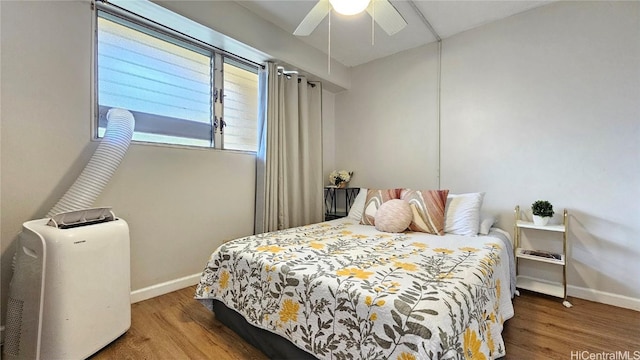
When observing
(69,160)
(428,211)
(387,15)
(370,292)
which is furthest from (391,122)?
(69,160)

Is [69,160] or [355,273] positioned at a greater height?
[69,160]

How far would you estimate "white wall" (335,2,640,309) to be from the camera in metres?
2.01

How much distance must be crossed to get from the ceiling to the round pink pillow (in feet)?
5.80

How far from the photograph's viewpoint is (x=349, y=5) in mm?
1551

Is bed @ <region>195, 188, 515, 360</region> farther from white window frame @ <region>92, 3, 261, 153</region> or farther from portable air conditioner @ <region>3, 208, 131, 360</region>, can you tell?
white window frame @ <region>92, 3, 261, 153</region>

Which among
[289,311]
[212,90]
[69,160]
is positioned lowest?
[289,311]

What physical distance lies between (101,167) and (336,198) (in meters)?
2.70

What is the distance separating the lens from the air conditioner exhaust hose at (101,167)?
1.59 m

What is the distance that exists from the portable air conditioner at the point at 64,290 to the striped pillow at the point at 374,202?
194cm

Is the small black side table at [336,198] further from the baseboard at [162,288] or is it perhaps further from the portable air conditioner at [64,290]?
the portable air conditioner at [64,290]

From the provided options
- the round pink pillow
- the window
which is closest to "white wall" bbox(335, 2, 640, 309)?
the round pink pillow

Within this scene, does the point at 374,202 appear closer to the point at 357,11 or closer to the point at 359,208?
the point at 359,208

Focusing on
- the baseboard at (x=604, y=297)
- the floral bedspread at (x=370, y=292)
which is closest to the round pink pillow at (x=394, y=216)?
the floral bedspread at (x=370, y=292)

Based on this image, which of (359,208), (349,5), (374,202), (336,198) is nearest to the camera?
(349,5)
